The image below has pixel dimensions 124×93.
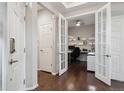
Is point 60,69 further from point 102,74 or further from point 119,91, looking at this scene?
point 119,91

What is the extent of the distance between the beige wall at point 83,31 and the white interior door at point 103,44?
3.79 metres

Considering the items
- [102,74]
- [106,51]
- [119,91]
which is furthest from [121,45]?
[119,91]

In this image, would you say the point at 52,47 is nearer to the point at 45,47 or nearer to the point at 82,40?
Answer: the point at 45,47

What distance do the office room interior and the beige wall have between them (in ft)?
10.3

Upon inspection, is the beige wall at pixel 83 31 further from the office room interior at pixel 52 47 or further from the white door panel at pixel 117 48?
the white door panel at pixel 117 48

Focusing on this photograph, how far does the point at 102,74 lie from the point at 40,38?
9.75 ft

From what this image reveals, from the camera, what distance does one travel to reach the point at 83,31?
799 centimetres

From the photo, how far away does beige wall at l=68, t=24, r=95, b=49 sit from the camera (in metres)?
7.72

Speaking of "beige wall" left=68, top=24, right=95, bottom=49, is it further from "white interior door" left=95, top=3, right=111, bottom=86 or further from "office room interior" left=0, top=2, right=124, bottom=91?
"white interior door" left=95, top=3, right=111, bottom=86

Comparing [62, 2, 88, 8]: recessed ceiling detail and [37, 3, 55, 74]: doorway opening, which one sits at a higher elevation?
[62, 2, 88, 8]: recessed ceiling detail

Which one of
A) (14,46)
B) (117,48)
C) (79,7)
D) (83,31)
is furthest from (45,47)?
(83,31)

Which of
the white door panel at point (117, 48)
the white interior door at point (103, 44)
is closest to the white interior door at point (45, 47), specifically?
the white interior door at point (103, 44)

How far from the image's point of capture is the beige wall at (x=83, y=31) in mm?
7723

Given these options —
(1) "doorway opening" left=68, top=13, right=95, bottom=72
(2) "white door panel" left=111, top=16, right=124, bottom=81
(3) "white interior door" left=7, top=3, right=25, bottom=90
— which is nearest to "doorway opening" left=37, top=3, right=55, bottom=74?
(2) "white door panel" left=111, top=16, right=124, bottom=81
